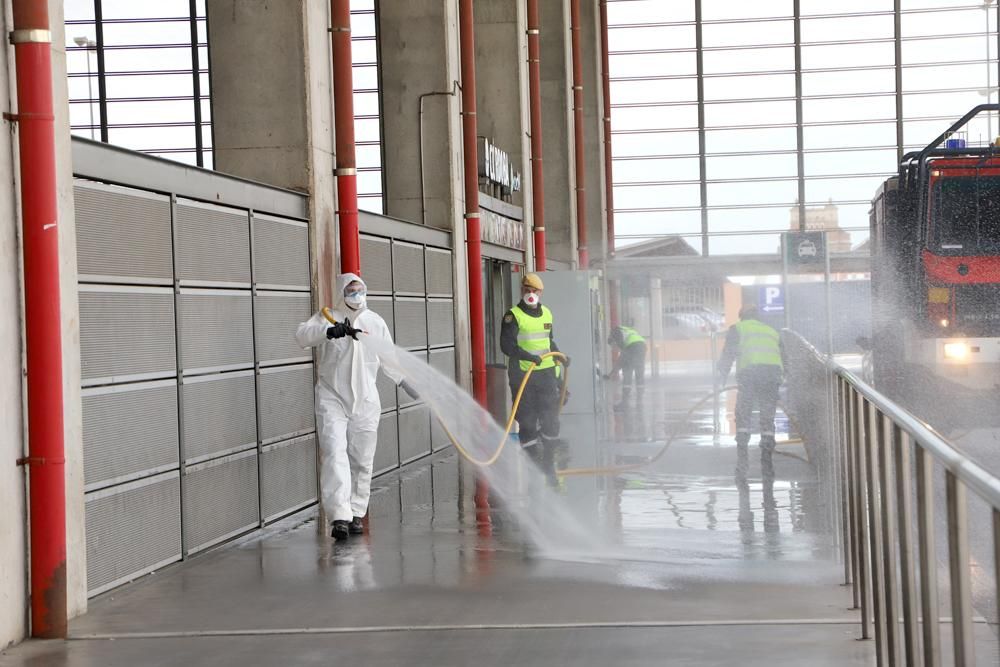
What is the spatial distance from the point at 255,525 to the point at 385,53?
7710 millimetres

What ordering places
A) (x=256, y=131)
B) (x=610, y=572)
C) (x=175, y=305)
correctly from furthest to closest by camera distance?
1. (x=256, y=131)
2. (x=175, y=305)
3. (x=610, y=572)

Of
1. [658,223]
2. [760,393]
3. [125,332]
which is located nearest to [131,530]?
[125,332]

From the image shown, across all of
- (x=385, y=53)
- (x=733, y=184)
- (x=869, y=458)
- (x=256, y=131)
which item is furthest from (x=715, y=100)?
(x=869, y=458)

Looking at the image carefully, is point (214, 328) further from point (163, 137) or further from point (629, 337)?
point (163, 137)

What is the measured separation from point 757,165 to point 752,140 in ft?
2.27

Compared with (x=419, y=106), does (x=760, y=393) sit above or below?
below

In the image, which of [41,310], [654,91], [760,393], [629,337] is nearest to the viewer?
[41,310]

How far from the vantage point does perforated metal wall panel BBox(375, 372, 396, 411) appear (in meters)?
12.9

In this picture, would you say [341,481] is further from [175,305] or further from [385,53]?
[385,53]

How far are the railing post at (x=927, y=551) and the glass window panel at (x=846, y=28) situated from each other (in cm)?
3318

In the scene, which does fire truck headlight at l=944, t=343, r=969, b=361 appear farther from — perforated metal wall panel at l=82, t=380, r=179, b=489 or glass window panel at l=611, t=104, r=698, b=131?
glass window panel at l=611, t=104, r=698, b=131

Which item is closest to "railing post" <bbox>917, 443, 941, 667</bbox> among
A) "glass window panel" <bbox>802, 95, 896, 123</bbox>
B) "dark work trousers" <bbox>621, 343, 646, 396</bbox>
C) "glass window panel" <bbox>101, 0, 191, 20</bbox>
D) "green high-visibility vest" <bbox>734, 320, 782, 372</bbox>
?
"green high-visibility vest" <bbox>734, 320, 782, 372</bbox>

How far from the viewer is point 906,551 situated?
4047 mm

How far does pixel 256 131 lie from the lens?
10508 millimetres
